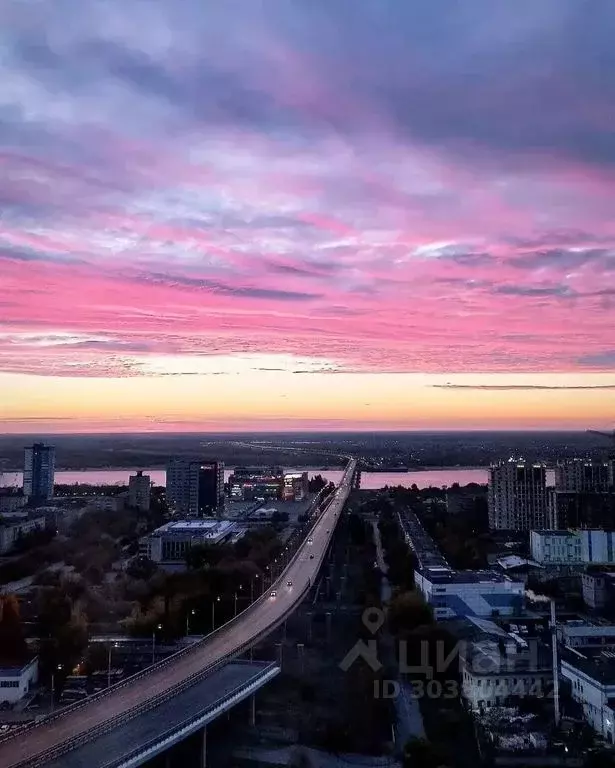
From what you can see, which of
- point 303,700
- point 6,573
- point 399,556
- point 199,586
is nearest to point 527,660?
point 303,700

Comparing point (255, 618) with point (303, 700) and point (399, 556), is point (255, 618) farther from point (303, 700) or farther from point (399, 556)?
point (399, 556)

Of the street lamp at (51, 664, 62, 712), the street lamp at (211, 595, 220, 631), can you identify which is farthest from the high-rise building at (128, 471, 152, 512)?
the street lamp at (51, 664, 62, 712)

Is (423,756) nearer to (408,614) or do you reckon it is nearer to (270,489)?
(408,614)

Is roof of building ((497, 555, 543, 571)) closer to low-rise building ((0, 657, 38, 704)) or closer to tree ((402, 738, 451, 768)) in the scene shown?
tree ((402, 738, 451, 768))

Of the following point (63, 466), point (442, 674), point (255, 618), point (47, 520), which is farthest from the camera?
point (63, 466)

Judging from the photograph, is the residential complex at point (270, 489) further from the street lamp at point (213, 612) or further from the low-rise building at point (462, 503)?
the street lamp at point (213, 612)

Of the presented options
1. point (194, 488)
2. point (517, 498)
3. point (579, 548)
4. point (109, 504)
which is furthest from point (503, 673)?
point (194, 488)

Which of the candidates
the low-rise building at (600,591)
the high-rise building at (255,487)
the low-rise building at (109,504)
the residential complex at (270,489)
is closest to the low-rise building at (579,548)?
the low-rise building at (600,591)
